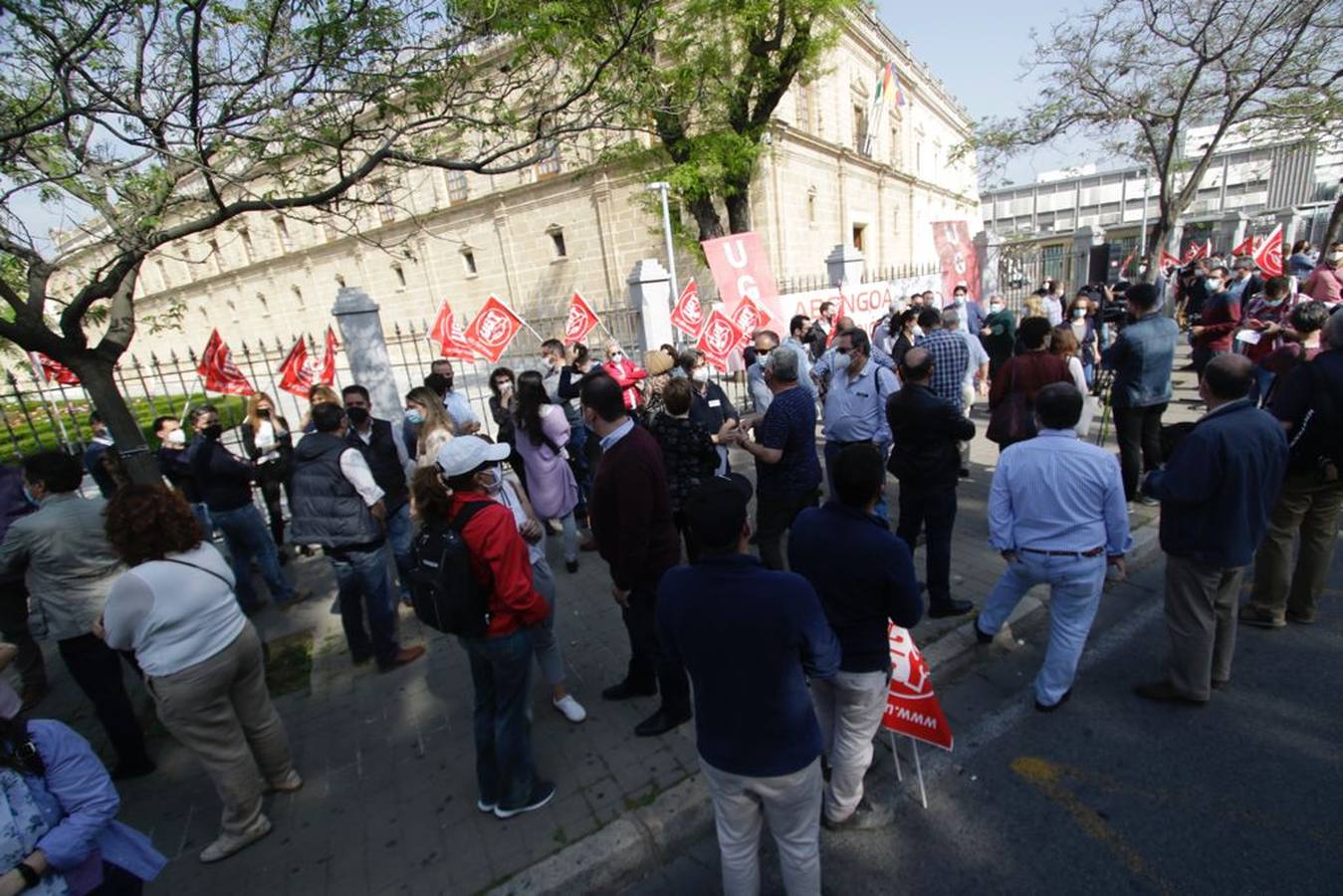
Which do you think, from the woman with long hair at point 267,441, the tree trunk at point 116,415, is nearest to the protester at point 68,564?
the tree trunk at point 116,415

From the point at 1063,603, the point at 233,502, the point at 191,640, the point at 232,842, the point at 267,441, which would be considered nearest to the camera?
the point at 191,640

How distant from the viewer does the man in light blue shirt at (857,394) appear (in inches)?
189

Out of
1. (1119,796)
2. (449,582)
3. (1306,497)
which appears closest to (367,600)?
(449,582)

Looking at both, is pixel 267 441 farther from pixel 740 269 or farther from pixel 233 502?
pixel 740 269

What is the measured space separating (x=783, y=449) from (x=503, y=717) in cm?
236

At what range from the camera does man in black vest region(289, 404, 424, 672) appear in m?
3.97

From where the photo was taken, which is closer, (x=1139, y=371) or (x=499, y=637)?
(x=499, y=637)

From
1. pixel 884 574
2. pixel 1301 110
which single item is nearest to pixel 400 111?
pixel 884 574

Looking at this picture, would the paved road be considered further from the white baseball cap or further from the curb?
the white baseball cap

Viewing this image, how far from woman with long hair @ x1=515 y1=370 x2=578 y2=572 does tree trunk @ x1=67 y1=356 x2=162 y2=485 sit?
94.7 inches

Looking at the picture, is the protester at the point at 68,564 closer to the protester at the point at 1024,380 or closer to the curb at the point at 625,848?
the curb at the point at 625,848

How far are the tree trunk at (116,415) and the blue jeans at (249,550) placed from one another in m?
0.99

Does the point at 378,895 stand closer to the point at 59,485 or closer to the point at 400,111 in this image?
the point at 59,485

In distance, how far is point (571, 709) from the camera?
144 inches
